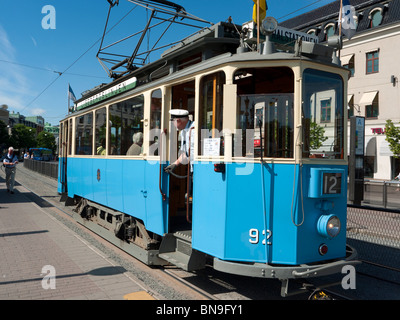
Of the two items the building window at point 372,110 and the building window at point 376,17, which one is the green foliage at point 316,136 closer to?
the building window at point 372,110

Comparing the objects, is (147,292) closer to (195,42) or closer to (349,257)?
(349,257)

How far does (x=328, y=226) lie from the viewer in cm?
404

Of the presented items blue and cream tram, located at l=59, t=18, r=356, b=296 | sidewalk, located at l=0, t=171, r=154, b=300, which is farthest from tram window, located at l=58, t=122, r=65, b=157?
blue and cream tram, located at l=59, t=18, r=356, b=296

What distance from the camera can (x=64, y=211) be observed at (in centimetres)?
1116

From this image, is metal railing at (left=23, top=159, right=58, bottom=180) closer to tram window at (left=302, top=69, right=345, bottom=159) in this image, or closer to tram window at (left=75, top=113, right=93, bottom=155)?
tram window at (left=75, top=113, right=93, bottom=155)

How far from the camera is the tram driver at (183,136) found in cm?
492

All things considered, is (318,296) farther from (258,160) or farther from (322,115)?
(322,115)

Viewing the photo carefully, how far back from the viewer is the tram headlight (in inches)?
159

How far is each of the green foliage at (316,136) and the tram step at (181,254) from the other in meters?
1.90

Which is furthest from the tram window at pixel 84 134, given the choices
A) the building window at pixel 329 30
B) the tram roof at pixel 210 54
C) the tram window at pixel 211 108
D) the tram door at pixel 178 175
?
the building window at pixel 329 30

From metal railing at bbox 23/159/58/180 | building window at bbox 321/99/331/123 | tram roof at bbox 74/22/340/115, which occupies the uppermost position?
tram roof at bbox 74/22/340/115

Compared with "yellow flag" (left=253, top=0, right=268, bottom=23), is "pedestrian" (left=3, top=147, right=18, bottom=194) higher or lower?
lower

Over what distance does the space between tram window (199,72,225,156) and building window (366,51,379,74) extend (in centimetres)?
2583
